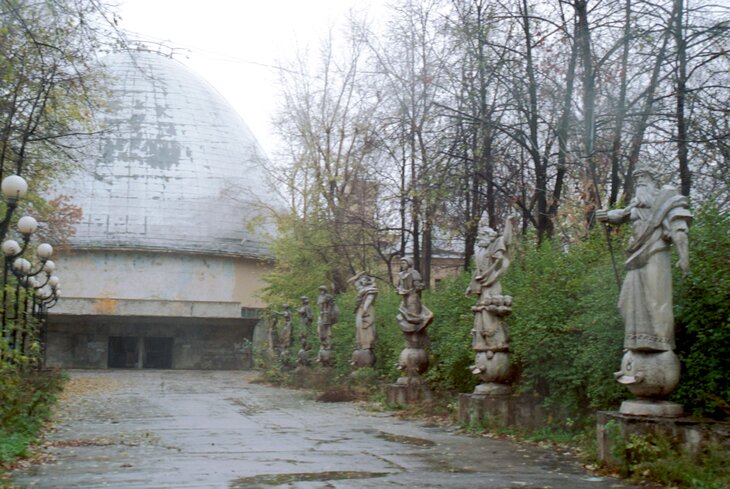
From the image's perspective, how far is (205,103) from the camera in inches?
2167

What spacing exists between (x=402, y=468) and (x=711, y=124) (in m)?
8.71

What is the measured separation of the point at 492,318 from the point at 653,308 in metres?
4.59

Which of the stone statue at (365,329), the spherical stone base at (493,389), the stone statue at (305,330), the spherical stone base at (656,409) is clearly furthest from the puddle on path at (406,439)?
the stone statue at (305,330)

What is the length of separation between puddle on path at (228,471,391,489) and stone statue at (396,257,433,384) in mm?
8120

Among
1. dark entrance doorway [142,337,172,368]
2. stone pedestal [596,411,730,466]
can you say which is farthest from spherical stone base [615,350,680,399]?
dark entrance doorway [142,337,172,368]

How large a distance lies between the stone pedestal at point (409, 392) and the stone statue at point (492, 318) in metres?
2.91

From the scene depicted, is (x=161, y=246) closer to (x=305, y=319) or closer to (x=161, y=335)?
(x=161, y=335)

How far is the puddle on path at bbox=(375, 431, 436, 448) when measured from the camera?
1032cm

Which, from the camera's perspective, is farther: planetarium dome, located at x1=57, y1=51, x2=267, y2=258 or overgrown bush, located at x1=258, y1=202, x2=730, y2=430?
planetarium dome, located at x1=57, y1=51, x2=267, y2=258

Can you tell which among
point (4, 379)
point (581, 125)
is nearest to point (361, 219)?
point (581, 125)

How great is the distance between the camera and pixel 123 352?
45656 mm

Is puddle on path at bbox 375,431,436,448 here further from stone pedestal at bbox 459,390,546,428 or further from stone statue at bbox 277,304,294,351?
stone statue at bbox 277,304,294,351

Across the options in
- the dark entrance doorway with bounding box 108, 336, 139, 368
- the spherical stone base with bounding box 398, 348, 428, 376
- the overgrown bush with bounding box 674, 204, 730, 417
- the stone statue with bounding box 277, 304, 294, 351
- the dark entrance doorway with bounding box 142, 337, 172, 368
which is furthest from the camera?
the dark entrance doorway with bounding box 142, 337, 172, 368

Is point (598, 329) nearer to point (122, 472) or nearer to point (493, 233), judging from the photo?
point (493, 233)
